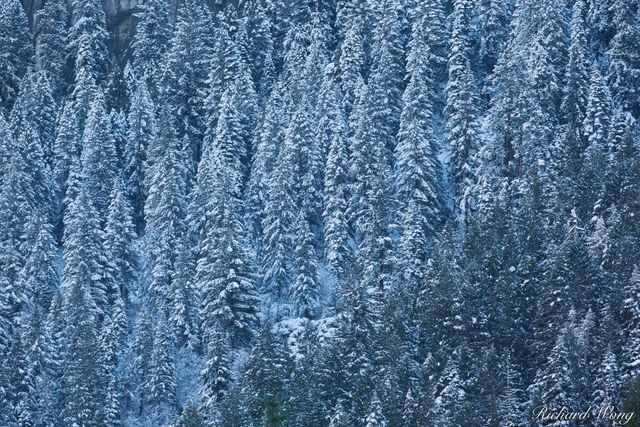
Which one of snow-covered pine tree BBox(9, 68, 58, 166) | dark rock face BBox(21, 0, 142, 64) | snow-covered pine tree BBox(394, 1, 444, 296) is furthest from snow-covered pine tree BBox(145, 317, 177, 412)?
dark rock face BBox(21, 0, 142, 64)

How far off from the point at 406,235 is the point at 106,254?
2218 centimetres

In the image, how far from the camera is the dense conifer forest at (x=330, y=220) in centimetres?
5653

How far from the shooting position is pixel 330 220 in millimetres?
74688

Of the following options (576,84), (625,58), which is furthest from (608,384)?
(625,58)

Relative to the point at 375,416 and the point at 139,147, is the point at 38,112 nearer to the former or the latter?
the point at 139,147

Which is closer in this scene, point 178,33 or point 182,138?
point 182,138

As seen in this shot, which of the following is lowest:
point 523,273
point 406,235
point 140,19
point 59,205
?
point 523,273

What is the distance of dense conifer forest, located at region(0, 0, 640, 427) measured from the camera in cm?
5653

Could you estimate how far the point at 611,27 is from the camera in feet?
278

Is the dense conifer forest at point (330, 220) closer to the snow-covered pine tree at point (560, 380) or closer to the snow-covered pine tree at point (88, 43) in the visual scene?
the snow-covered pine tree at point (560, 380)

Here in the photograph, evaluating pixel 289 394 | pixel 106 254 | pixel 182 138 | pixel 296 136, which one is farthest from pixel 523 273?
pixel 182 138

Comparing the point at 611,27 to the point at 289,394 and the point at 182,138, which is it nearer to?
the point at 182,138

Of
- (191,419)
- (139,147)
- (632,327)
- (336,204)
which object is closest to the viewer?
(632,327)

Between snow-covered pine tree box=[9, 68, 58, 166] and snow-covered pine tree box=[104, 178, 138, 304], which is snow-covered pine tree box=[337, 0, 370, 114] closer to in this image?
snow-covered pine tree box=[104, 178, 138, 304]
